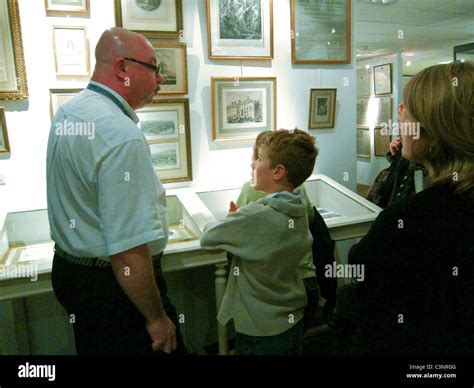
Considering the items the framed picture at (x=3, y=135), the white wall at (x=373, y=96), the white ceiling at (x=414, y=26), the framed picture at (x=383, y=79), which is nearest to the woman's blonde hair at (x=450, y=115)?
the framed picture at (x=3, y=135)

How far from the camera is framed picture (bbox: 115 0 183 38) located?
170cm

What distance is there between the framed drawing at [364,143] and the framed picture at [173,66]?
3712 millimetres

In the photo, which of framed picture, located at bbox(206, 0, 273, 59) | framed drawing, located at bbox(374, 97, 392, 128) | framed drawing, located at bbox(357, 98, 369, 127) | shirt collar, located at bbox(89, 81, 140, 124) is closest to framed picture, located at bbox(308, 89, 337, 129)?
framed picture, located at bbox(206, 0, 273, 59)

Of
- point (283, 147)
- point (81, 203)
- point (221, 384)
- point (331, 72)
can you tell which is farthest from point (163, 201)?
point (331, 72)

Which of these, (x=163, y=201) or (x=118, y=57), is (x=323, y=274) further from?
(x=118, y=57)

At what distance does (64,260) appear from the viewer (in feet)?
3.69

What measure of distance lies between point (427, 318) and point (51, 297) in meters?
1.53

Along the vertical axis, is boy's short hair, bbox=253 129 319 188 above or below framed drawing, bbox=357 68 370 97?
below

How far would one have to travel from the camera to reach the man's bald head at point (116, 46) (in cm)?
110

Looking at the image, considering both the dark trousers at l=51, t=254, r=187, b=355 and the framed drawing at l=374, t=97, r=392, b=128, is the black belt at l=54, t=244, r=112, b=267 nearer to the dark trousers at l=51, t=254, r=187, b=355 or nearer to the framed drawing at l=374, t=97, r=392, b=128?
the dark trousers at l=51, t=254, r=187, b=355

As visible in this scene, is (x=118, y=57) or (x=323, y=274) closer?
(x=118, y=57)

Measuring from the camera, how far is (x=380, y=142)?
4.83 metres

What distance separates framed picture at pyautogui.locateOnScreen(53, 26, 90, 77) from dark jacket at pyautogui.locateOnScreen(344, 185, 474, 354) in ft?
4.49

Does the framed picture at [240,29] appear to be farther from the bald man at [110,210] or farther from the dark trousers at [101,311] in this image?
the dark trousers at [101,311]
